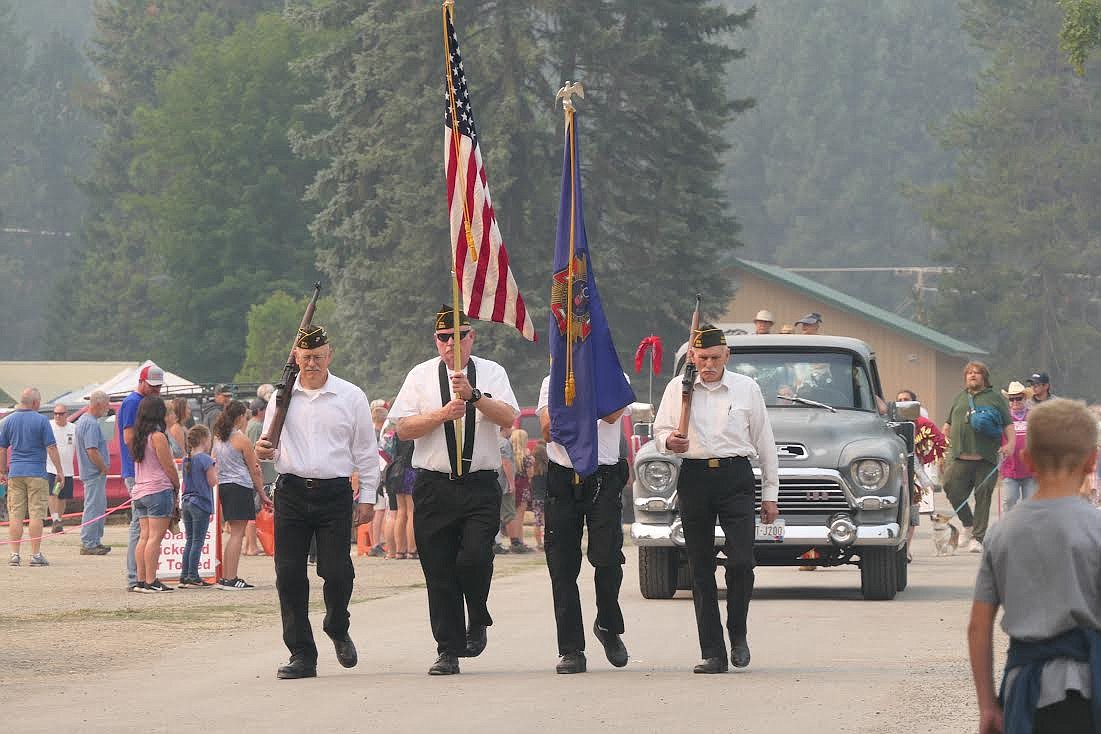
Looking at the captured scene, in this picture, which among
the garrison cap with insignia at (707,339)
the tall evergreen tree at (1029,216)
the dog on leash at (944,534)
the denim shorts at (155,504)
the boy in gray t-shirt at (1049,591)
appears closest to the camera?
the boy in gray t-shirt at (1049,591)

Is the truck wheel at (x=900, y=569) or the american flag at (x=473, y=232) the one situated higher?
the american flag at (x=473, y=232)

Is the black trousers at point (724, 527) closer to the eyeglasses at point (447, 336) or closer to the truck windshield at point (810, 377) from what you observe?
the eyeglasses at point (447, 336)

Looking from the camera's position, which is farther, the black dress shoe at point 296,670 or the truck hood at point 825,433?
the truck hood at point 825,433

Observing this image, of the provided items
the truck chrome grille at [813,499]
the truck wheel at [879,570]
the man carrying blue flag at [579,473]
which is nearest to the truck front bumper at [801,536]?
the truck chrome grille at [813,499]

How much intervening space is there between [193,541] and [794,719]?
10.8m

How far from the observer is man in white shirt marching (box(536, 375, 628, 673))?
12.0m

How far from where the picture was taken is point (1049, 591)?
5938 millimetres

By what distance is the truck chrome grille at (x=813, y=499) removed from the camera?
16969 millimetres

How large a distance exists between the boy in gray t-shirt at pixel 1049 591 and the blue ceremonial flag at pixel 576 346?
20.2 feet

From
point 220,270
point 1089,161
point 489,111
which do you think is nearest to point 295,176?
point 220,270

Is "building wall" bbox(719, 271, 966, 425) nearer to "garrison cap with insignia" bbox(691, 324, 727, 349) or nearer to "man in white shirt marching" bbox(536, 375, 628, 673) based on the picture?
"garrison cap with insignia" bbox(691, 324, 727, 349)

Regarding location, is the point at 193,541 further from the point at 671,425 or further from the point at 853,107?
the point at 853,107

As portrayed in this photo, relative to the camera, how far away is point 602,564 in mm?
12016

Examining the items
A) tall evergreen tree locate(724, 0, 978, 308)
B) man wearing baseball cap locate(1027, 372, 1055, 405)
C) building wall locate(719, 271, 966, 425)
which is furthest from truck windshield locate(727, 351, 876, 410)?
tall evergreen tree locate(724, 0, 978, 308)
